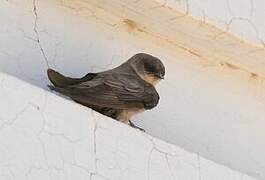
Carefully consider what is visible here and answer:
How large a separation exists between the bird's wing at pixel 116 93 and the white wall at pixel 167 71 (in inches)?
7.6

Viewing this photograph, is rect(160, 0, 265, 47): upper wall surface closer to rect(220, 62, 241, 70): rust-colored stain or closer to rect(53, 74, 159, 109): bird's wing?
rect(220, 62, 241, 70): rust-colored stain

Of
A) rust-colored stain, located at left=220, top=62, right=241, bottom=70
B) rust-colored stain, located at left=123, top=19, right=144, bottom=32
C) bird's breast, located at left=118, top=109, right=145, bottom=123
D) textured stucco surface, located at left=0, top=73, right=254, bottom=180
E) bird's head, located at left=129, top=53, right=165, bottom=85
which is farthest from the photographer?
rust-colored stain, located at left=220, top=62, right=241, bottom=70

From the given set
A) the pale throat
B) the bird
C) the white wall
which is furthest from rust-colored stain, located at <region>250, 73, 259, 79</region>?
the bird

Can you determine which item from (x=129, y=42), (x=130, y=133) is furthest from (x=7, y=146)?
(x=129, y=42)

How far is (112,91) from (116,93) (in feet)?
0.05

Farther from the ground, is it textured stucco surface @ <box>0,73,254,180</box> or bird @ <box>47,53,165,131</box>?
bird @ <box>47,53,165,131</box>

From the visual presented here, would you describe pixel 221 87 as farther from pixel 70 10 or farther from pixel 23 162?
pixel 23 162

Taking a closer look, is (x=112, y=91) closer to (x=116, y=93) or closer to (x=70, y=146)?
(x=116, y=93)

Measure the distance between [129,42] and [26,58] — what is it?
50 centimetres

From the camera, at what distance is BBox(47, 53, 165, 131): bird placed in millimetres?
3684

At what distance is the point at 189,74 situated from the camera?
4277 mm

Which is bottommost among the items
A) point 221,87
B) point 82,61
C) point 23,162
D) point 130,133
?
point 23,162

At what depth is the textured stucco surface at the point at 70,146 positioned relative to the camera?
3295 millimetres

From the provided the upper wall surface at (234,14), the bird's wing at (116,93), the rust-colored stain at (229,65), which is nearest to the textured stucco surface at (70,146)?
the bird's wing at (116,93)
